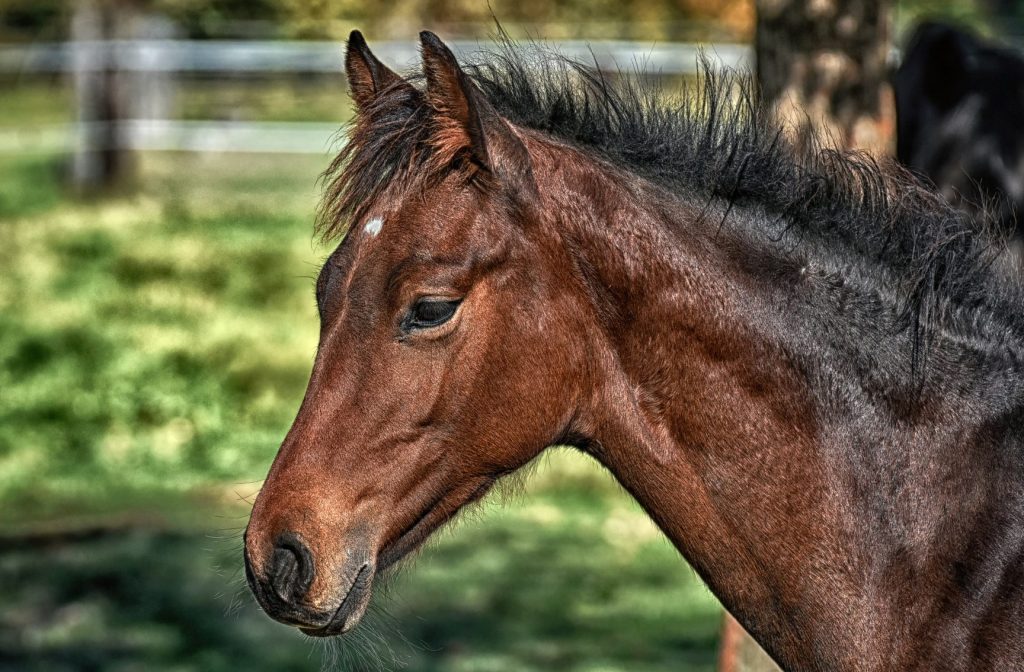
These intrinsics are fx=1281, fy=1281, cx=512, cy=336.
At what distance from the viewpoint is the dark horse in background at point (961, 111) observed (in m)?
6.70

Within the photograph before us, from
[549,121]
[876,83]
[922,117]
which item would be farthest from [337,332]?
[922,117]

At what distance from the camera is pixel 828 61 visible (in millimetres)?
4934

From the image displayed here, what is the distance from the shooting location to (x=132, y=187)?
15.4 m

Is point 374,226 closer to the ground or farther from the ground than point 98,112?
farther from the ground

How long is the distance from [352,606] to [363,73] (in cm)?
130

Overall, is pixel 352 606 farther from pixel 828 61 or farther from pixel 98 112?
pixel 98 112

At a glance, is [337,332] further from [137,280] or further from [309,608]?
[137,280]

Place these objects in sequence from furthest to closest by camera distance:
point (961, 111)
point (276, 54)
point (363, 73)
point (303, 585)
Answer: point (276, 54) → point (961, 111) → point (363, 73) → point (303, 585)

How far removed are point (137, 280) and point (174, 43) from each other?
702cm

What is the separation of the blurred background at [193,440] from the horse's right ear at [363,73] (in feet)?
1.10

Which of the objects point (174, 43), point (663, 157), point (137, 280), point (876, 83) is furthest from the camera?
point (174, 43)

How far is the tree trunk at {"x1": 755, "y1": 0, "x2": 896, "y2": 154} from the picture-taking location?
492cm

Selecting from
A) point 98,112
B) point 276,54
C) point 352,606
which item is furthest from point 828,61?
point 276,54

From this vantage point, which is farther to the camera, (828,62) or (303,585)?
(828,62)
